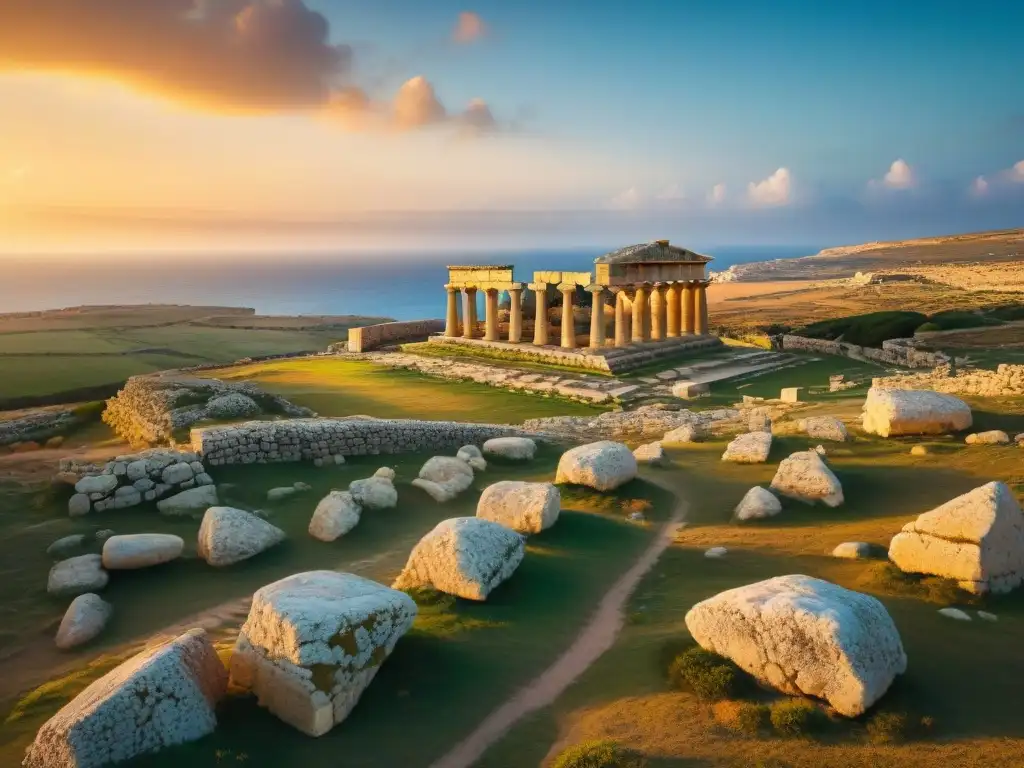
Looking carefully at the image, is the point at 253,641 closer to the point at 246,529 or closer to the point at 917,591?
the point at 246,529

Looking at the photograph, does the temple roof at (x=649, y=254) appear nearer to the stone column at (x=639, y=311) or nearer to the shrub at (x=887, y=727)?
the stone column at (x=639, y=311)

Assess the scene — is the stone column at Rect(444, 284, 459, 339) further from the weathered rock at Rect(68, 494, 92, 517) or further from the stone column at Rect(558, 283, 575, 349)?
the weathered rock at Rect(68, 494, 92, 517)

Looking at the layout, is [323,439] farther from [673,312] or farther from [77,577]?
[673,312]

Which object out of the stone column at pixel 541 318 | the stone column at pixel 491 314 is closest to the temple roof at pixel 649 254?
the stone column at pixel 541 318

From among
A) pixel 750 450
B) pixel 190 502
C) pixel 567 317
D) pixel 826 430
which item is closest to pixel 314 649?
pixel 190 502

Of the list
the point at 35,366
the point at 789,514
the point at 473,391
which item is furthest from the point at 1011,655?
the point at 35,366

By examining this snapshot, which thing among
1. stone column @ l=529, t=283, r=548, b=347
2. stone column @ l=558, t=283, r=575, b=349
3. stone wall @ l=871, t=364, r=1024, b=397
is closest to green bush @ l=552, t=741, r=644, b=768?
stone wall @ l=871, t=364, r=1024, b=397
